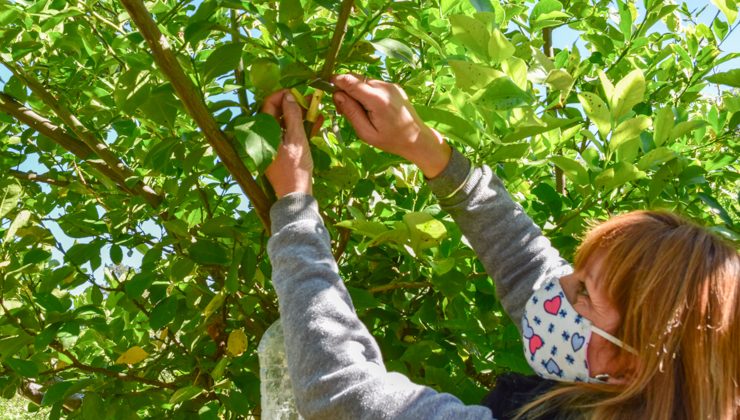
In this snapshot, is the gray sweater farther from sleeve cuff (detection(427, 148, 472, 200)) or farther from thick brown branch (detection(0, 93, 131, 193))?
thick brown branch (detection(0, 93, 131, 193))

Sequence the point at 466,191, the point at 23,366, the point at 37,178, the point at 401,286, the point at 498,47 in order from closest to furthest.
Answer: the point at 498,47 → the point at 466,191 → the point at 401,286 → the point at 23,366 → the point at 37,178

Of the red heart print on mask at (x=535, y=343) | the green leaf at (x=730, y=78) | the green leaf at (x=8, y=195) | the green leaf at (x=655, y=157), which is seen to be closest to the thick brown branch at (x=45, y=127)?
the green leaf at (x=8, y=195)

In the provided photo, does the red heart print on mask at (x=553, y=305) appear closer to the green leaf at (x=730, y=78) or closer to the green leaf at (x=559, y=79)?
the green leaf at (x=559, y=79)

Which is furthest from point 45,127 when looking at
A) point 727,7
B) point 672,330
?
point 727,7

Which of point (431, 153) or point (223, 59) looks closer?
point (223, 59)

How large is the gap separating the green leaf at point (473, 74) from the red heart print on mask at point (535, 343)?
1.49ft

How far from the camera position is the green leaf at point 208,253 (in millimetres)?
1677

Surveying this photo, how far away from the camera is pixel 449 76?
5.89 ft

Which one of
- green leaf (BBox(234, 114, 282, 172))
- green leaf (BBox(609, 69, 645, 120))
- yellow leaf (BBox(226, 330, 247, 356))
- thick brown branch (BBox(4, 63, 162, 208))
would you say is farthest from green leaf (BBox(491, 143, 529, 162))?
thick brown branch (BBox(4, 63, 162, 208))

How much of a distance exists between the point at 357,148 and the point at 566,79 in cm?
49

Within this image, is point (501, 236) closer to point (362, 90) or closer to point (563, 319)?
point (563, 319)

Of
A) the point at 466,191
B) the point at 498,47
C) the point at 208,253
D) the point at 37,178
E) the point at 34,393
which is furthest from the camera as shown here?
the point at 34,393

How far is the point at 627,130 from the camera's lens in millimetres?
1472

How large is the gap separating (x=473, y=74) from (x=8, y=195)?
1.26 m
